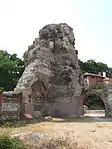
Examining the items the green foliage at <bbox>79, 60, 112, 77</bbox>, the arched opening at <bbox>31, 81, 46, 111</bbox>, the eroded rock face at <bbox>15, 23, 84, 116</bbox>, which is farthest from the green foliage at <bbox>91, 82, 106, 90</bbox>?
the green foliage at <bbox>79, 60, 112, 77</bbox>

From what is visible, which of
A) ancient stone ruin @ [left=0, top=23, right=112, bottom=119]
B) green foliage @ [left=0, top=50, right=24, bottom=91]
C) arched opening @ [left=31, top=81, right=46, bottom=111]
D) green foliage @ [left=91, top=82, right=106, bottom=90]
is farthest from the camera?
green foliage @ [left=0, top=50, right=24, bottom=91]

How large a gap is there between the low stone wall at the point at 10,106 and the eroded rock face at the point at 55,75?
428 centimetres

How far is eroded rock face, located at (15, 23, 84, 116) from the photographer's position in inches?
1046

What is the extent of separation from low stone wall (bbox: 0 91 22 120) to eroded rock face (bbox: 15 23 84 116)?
14.0 feet

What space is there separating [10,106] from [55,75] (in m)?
7.64

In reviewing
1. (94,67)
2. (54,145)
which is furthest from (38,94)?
(94,67)

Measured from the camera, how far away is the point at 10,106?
20578mm

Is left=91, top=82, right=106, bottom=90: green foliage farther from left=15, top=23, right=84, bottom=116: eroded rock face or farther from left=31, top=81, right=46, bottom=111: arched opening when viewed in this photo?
left=31, top=81, right=46, bottom=111: arched opening

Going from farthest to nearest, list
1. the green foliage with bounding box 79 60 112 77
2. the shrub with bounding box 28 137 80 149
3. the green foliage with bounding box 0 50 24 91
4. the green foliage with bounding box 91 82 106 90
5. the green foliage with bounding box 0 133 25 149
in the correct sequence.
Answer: the green foliage with bounding box 79 60 112 77
the green foliage with bounding box 0 50 24 91
the green foliage with bounding box 91 82 106 90
the shrub with bounding box 28 137 80 149
the green foliage with bounding box 0 133 25 149

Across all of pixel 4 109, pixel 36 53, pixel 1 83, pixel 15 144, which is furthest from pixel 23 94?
pixel 1 83

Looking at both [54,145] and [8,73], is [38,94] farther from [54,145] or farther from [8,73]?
[54,145]

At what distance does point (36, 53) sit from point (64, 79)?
3.31 meters

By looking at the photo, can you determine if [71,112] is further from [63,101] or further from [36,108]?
[36,108]

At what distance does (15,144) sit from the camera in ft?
27.0
